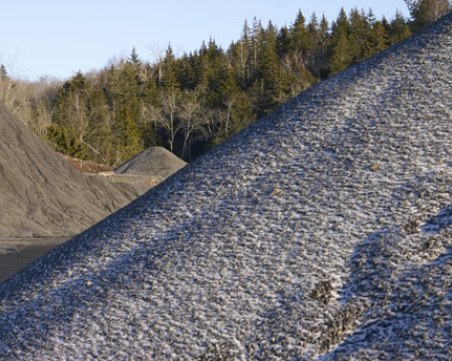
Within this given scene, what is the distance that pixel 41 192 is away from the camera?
84.8ft

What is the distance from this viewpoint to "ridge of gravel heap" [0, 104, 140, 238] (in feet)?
77.0

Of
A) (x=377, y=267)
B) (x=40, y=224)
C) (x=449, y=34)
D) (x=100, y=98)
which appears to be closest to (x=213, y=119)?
(x=100, y=98)

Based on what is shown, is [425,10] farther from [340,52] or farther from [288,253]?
[288,253]

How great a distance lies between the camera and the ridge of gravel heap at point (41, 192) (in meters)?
23.5

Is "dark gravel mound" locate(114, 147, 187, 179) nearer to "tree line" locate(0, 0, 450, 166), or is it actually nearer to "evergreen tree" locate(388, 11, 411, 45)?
"tree line" locate(0, 0, 450, 166)

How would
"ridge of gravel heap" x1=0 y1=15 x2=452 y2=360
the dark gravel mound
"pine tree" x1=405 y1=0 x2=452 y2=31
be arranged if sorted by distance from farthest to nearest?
"pine tree" x1=405 y1=0 x2=452 y2=31 → the dark gravel mound → "ridge of gravel heap" x1=0 y1=15 x2=452 y2=360

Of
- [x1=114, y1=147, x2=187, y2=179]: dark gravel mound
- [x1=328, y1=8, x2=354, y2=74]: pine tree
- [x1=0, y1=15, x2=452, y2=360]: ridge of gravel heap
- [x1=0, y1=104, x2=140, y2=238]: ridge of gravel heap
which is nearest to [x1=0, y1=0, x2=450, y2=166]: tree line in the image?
[x1=328, y1=8, x2=354, y2=74]: pine tree

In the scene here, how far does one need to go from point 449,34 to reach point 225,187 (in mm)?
4025

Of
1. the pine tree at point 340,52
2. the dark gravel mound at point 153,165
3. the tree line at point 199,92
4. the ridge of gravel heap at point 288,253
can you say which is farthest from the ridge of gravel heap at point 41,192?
the pine tree at point 340,52

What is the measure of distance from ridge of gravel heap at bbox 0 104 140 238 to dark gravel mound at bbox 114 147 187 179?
375 inches

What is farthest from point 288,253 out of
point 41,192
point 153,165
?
point 153,165

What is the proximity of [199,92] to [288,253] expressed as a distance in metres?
54.4

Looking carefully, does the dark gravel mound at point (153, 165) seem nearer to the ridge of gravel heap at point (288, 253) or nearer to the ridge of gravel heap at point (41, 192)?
the ridge of gravel heap at point (41, 192)

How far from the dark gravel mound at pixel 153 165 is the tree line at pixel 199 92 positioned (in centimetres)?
626
